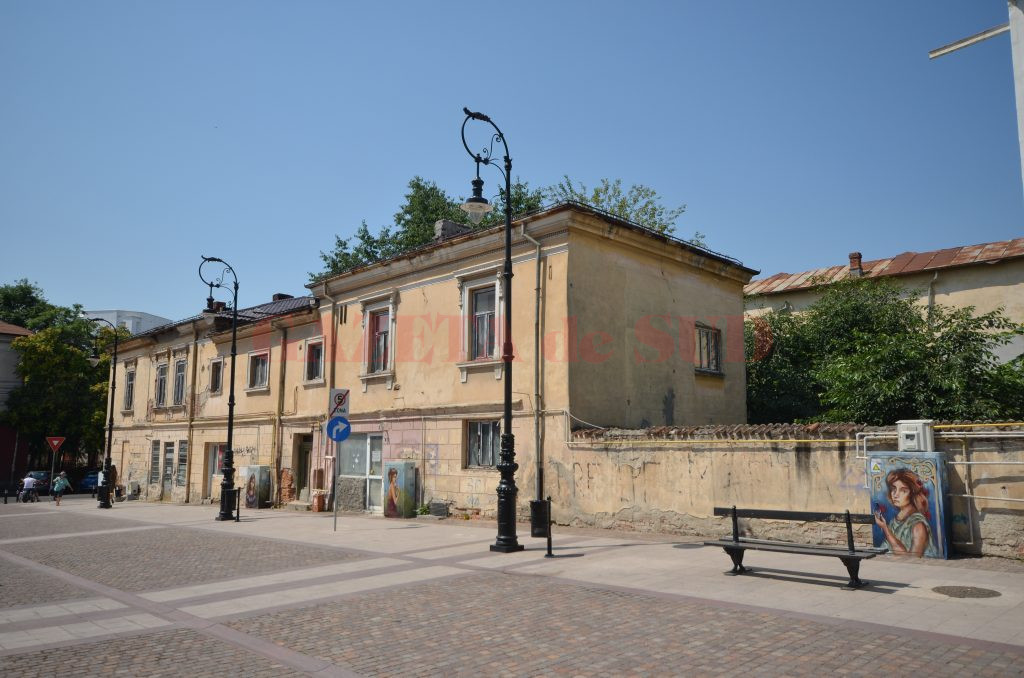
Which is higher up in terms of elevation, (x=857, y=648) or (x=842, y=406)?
(x=842, y=406)

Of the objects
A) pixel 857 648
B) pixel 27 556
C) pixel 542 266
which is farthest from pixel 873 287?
pixel 27 556

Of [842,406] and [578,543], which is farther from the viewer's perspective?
[842,406]

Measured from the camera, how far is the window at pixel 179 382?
32.0 meters

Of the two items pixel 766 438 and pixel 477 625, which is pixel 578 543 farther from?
pixel 477 625

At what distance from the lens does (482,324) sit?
18297 mm

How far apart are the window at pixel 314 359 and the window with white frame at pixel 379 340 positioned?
3.16 metres

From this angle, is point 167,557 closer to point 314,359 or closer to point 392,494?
point 392,494

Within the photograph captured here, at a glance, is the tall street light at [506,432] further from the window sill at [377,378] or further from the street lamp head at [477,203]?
the window sill at [377,378]

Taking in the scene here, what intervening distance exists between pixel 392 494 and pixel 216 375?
15.1 m

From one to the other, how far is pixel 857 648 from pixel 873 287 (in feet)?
71.3

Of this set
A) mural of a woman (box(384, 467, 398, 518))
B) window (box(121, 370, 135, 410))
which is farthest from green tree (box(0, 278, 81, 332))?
mural of a woman (box(384, 467, 398, 518))

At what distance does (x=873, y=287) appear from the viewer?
81.0ft

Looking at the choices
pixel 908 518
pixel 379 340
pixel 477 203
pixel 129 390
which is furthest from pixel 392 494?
pixel 129 390

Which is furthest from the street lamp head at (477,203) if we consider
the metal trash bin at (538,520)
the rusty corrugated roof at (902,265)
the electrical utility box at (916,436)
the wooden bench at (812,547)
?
the rusty corrugated roof at (902,265)
